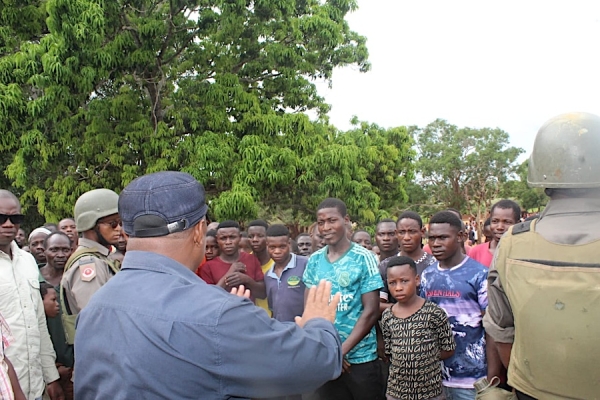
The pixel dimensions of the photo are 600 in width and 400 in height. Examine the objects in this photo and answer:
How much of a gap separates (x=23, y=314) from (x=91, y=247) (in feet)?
2.00

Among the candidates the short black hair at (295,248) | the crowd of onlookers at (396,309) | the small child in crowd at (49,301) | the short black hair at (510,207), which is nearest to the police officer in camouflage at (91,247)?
the crowd of onlookers at (396,309)

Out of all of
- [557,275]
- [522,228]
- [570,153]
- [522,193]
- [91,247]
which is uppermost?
[570,153]

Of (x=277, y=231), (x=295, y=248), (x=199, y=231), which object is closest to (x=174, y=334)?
(x=199, y=231)

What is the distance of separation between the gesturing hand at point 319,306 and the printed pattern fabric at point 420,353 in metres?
1.72

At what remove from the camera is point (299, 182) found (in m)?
10.8

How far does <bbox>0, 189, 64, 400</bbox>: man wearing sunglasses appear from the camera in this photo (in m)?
3.29

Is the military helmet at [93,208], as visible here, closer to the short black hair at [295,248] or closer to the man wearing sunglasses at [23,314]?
the man wearing sunglasses at [23,314]

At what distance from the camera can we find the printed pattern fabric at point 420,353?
3400mm

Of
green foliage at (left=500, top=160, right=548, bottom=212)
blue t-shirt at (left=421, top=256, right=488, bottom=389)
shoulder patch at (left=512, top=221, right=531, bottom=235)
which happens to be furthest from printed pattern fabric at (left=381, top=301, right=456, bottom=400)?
green foliage at (left=500, top=160, right=548, bottom=212)

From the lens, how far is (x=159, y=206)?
1.72 meters

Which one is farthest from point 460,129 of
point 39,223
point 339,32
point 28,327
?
point 28,327

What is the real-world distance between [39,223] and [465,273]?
14.0m

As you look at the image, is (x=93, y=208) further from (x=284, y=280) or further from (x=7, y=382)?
(x=284, y=280)

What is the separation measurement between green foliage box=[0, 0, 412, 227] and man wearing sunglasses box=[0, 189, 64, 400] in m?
6.15
